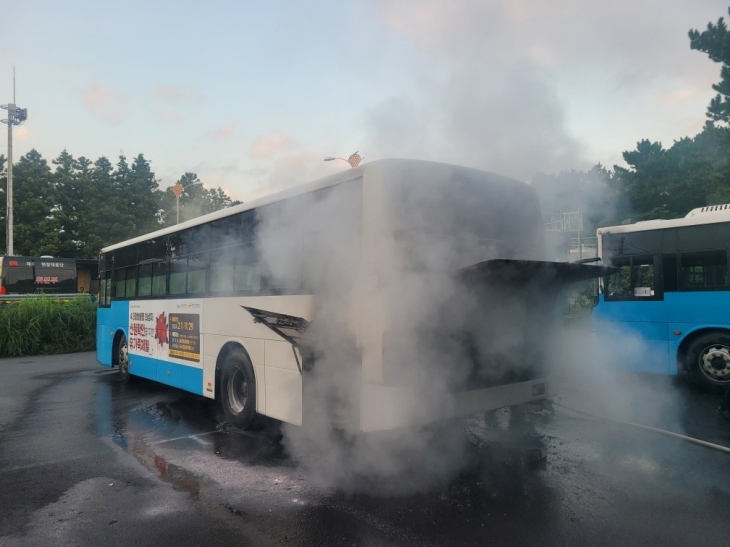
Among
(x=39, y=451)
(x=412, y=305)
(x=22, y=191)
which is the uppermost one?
(x=22, y=191)

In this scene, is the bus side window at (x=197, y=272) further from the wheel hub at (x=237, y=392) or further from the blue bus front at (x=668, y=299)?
the blue bus front at (x=668, y=299)

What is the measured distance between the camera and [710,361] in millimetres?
7227

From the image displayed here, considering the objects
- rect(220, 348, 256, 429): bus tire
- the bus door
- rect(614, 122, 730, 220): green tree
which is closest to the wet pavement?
rect(220, 348, 256, 429): bus tire

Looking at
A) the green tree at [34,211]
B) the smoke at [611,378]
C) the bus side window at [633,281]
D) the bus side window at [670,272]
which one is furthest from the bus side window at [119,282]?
the green tree at [34,211]

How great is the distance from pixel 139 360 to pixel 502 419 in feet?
20.2

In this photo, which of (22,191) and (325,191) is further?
(22,191)

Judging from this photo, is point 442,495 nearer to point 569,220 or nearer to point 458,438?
point 458,438

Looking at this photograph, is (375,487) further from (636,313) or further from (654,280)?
(654,280)

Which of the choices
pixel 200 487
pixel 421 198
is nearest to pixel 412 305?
pixel 421 198

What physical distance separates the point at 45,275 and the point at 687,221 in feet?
83.3

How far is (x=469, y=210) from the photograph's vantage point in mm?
4730

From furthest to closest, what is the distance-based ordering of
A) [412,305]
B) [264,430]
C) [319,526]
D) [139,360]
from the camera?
[139,360], [264,430], [412,305], [319,526]

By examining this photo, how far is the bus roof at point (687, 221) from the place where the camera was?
7375mm

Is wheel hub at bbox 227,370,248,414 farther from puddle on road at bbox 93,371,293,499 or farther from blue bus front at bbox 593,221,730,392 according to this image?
blue bus front at bbox 593,221,730,392
